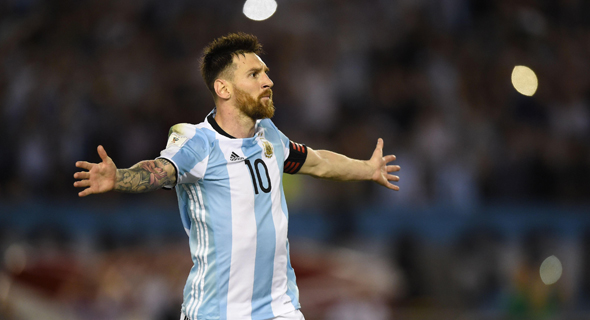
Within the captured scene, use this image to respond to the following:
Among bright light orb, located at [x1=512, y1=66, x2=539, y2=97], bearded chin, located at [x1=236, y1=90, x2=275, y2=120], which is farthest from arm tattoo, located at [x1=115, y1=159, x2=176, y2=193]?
bright light orb, located at [x1=512, y1=66, x2=539, y2=97]

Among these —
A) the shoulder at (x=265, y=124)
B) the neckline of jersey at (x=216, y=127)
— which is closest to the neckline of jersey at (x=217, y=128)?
the neckline of jersey at (x=216, y=127)

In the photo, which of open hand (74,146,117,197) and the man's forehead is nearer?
open hand (74,146,117,197)

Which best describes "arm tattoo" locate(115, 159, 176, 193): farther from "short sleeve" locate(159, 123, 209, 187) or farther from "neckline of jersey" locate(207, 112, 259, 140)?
"neckline of jersey" locate(207, 112, 259, 140)

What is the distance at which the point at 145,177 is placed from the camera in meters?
3.95

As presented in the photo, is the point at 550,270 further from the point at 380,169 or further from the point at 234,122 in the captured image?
the point at 234,122

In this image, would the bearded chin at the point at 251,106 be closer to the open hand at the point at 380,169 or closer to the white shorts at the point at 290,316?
the open hand at the point at 380,169

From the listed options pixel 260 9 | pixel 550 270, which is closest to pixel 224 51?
pixel 550 270

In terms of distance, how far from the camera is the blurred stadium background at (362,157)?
10.3 meters

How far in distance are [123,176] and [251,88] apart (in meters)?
1.21

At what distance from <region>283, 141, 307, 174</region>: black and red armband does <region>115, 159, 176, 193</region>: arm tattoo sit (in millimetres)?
1058

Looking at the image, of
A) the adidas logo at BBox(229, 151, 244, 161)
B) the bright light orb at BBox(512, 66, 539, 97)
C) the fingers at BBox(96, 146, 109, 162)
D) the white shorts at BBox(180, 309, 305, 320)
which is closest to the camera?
the fingers at BBox(96, 146, 109, 162)

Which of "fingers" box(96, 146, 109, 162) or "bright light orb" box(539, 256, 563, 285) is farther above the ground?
"bright light orb" box(539, 256, 563, 285)

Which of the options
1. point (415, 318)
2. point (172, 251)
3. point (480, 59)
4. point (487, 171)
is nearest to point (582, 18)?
point (480, 59)

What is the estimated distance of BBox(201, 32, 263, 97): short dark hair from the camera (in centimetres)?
476
